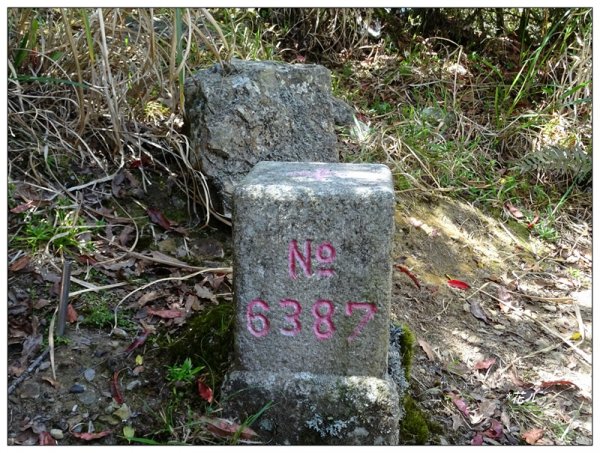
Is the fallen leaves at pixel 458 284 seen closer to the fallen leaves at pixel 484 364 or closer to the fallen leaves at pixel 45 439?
the fallen leaves at pixel 484 364

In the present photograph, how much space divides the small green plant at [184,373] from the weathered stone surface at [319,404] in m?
0.18

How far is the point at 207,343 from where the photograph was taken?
240 centimetres

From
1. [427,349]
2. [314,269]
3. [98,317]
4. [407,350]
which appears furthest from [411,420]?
[98,317]

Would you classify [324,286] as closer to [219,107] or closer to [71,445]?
[71,445]

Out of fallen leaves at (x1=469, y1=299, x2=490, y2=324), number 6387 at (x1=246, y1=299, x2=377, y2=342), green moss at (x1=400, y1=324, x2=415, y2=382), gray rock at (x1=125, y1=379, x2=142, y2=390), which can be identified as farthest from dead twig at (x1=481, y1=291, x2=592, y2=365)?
gray rock at (x1=125, y1=379, x2=142, y2=390)

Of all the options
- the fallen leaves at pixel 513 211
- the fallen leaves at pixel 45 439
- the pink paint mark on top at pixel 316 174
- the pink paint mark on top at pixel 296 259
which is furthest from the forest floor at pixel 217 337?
the pink paint mark on top at pixel 316 174

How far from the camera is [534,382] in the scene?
111 inches

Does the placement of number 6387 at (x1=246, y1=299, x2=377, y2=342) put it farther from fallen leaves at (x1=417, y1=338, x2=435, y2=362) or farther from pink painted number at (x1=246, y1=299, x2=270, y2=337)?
fallen leaves at (x1=417, y1=338, x2=435, y2=362)

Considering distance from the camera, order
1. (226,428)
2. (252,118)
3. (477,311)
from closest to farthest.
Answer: (226,428)
(252,118)
(477,311)

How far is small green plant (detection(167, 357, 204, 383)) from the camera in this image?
7.41 feet

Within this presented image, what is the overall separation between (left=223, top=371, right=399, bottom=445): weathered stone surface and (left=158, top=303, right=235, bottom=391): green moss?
0.63 ft

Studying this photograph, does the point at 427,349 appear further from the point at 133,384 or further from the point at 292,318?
the point at 133,384

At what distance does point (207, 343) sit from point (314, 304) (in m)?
0.55

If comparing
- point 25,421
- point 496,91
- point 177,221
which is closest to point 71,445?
point 25,421
